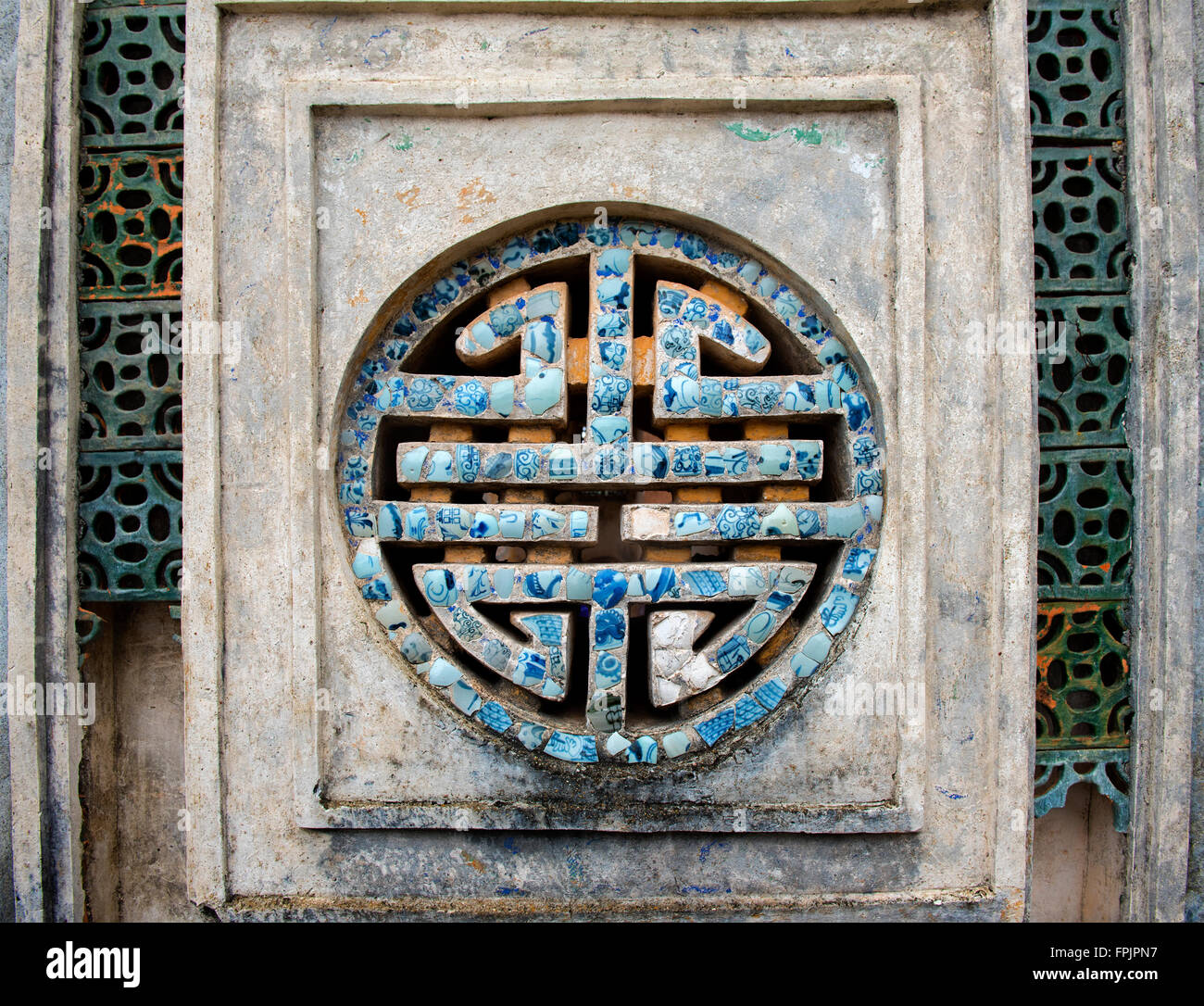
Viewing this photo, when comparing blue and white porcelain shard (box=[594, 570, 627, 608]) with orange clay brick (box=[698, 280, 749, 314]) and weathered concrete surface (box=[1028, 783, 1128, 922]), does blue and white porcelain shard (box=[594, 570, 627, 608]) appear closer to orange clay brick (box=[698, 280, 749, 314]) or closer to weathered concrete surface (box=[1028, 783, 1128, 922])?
orange clay brick (box=[698, 280, 749, 314])

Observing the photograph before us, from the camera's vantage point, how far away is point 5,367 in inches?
105

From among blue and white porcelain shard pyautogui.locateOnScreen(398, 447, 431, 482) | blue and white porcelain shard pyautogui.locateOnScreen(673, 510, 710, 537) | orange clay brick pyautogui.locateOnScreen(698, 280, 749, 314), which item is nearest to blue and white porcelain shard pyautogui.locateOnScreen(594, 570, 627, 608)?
blue and white porcelain shard pyautogui.locateOnScreen(673, 510, 710, 537)

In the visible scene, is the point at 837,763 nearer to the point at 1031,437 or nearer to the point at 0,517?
the point at 1031,437

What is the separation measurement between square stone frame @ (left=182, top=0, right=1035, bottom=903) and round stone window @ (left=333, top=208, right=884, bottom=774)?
151 mm

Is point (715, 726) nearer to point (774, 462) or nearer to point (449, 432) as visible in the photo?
point (774, 462)

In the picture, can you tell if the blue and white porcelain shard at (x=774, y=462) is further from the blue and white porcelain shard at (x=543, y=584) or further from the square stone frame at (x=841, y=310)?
the blue and white porcelain shard at (x=543, y=584)

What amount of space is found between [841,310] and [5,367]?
108 inches

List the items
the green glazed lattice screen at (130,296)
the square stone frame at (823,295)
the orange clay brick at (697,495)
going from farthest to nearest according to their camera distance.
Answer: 1. the green glazed lattice screen at (130,296)
2. the orange clay brick at (697,495)
3. the square stone frame at (823,295)

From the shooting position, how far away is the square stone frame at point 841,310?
8.26 ft

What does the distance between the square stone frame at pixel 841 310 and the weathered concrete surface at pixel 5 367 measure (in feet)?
2.19

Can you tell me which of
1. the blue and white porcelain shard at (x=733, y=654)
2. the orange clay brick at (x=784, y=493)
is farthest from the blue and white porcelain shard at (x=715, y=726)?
the orange clay brick at (x=784, y=493)

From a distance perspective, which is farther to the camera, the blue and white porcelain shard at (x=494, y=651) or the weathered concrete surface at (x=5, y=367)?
the weathered concrete surface at (x=5, y=367)

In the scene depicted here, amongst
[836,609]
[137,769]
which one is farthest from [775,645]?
[137,769]

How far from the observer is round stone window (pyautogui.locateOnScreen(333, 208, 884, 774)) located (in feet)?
8.26
